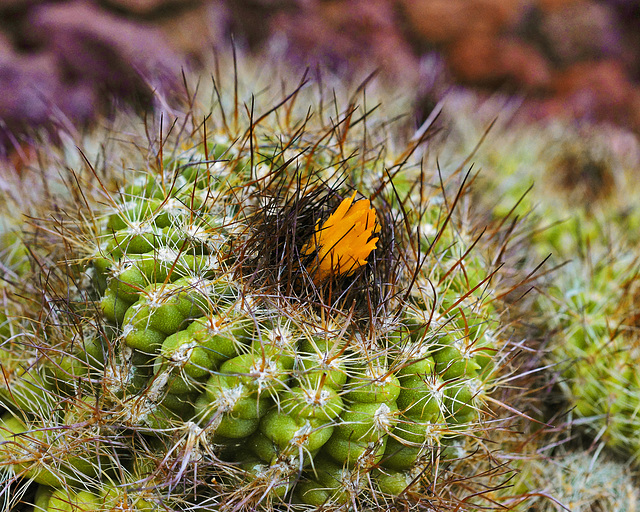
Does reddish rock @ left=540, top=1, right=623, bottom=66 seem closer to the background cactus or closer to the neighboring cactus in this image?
the neighboring cactus

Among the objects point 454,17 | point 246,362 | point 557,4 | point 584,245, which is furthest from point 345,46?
point 246,362

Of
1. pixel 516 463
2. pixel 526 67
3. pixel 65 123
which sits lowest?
pixel 516 463

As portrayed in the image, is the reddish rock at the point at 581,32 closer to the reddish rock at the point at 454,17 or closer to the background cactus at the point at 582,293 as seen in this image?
the reddish rock at the point at 454,17

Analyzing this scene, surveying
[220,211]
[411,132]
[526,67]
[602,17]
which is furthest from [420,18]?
[220,211]

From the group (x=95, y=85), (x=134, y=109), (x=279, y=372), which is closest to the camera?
(x=279, y=372)

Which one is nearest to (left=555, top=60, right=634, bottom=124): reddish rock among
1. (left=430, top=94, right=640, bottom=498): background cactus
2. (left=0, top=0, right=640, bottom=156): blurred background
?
(left=0, top=0, right=640, bottom=156): blurred background

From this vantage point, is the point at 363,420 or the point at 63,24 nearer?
the point at 363,420

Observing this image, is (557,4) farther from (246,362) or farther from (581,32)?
(246,362)

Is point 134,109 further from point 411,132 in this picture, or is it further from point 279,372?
point 279,372

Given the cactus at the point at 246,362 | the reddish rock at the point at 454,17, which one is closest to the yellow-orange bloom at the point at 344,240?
the cactus at the point at 246,362
